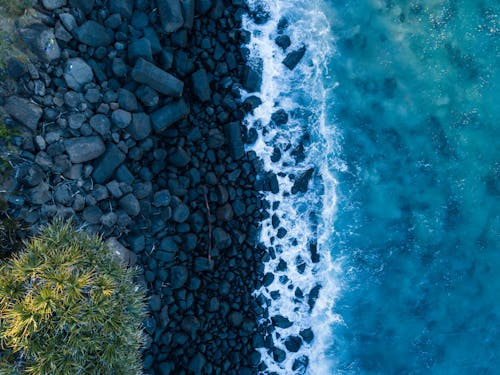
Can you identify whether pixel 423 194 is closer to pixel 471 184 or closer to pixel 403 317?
pixel 471 184

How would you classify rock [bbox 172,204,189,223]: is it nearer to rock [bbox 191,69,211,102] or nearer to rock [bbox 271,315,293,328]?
rock [bbox 191,69,211,102]

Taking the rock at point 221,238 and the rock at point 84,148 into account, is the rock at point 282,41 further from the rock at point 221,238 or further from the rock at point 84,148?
the rock at point 84,148

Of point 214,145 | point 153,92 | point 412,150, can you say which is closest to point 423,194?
point 412,150

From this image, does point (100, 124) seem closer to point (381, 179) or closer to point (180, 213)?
point (180, 213)

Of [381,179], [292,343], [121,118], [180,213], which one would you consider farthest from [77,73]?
[292,343]

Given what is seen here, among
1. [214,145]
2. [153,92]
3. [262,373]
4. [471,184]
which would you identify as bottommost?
[262,373]

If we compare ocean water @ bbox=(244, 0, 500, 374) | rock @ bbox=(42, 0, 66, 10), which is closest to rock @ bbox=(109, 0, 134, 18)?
rock @ bbox=(42, 0, 66, 10)
